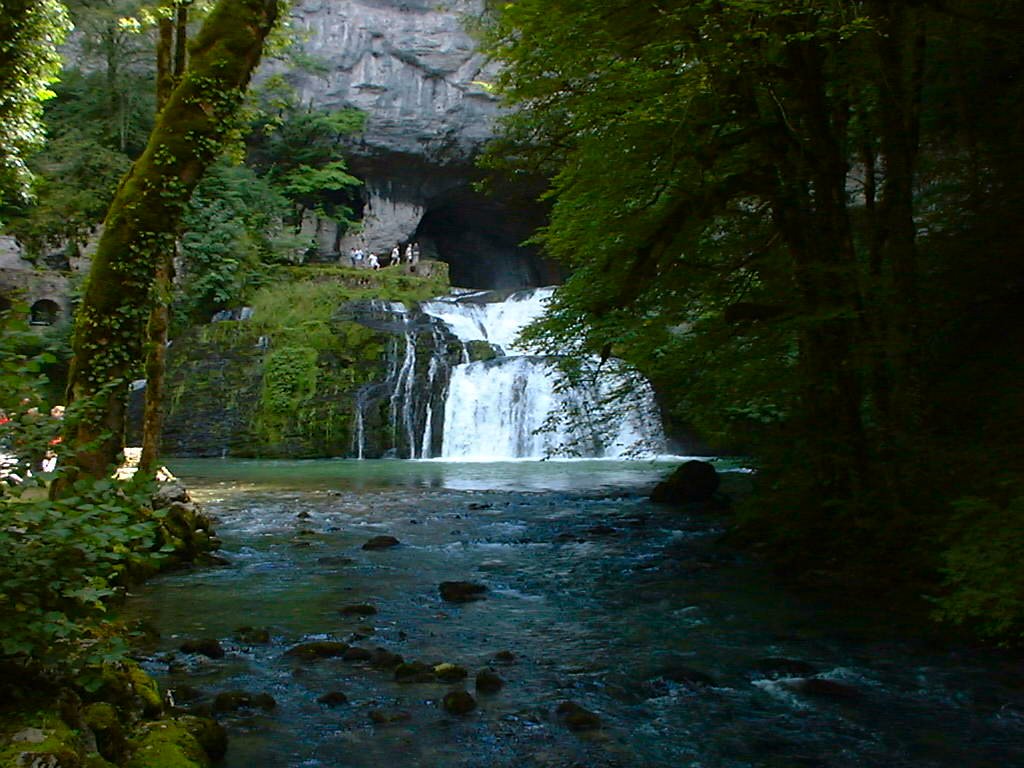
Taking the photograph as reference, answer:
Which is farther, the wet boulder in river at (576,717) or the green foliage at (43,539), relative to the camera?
the wet boulder in river at (576,717)

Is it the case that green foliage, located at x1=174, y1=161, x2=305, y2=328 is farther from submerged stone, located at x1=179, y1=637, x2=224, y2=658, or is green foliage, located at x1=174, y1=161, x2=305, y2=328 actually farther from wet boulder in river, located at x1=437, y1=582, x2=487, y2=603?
submerged stone, located at x1=179, y1=637, x2=224, y2=658

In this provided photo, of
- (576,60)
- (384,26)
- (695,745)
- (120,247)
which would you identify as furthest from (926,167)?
(384,26)

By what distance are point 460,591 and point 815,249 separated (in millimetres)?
4282

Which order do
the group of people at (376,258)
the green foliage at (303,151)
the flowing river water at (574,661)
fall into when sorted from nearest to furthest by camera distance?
the flowing river water at (574,661), the green foliage at (303,151), the group of people at (376,258)

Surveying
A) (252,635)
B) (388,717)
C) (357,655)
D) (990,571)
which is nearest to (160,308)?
(252,635)

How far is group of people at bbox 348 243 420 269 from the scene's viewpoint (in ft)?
127

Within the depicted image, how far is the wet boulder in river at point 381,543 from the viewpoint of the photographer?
376 inches

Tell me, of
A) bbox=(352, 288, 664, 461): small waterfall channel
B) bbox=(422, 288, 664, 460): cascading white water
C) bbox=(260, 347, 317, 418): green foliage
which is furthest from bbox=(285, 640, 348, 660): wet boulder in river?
bbox=(260, 347, 317, 418): green foliage

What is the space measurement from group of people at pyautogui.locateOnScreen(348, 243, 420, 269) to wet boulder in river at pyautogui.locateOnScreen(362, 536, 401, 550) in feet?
94.3

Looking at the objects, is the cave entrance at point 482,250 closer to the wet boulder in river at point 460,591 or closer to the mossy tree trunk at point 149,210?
the mossy tree trunk at point 149,210

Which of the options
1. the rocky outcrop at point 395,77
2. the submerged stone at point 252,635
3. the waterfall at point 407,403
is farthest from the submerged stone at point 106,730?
the rocky outcrop at point 395,77

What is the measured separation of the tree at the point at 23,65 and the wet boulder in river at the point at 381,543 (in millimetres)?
7403

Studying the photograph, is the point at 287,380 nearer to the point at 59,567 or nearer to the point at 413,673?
the point at 413,673

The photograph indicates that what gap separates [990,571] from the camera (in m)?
5.25
